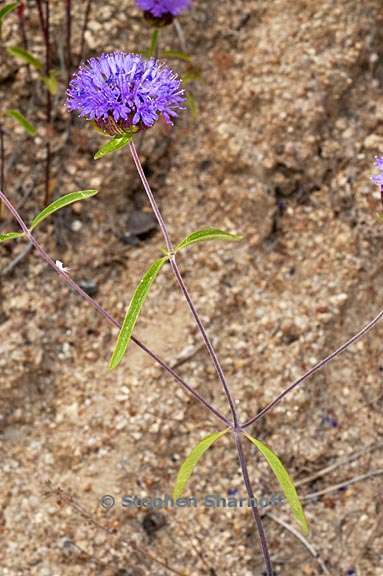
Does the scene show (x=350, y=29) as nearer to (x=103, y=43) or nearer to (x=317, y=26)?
(x=317, y=26)

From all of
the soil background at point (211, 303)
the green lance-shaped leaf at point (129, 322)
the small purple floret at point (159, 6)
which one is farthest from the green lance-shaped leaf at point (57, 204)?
the small purple floret at point (159, 6)

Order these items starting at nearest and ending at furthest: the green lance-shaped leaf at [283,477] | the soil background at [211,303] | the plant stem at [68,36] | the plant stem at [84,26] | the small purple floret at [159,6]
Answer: the green lance-shaped leaf at [283,477] < the soil background at [211,303] < the small purple floret at [159,6] < the plant stem at [68,36] < the plant stem at [84,26]

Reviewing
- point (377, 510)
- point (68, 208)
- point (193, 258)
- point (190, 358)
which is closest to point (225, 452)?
point (190, 358)

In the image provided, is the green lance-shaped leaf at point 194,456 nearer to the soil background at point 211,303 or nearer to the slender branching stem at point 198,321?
the slender branching stem at point 198,321

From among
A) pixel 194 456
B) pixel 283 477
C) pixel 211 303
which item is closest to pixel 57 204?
pixel 194 456

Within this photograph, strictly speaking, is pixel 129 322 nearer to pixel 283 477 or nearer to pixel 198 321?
pixel 198 321

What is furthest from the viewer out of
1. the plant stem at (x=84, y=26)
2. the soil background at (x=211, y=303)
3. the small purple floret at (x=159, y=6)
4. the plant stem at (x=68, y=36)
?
the plant stem at (x=84, y=26)
